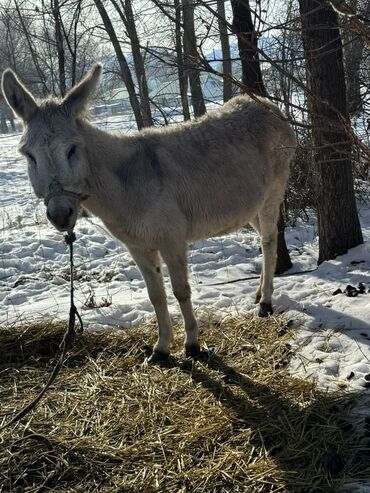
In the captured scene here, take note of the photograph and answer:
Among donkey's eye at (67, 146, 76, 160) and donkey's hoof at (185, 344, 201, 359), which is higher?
donkey's eye at (67, 146, 76, 160)

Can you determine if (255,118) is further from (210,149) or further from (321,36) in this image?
(321,36)

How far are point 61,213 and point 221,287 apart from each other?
2.94 m

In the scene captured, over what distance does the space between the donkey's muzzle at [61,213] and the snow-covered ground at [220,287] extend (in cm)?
185

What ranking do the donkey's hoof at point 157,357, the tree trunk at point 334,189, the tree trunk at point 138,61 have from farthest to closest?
the tree trunk at point 138,61
the tree trunk at point 334,189
the donkey's hoof at point 157,357

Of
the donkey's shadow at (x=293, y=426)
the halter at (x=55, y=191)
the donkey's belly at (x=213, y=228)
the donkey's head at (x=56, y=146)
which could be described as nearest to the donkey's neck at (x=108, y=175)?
the donkey's head at (x=56, y=146)

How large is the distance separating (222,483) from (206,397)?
0.94 m

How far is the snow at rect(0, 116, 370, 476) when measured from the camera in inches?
153

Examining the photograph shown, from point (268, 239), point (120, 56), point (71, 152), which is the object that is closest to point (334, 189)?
point (268, 239)

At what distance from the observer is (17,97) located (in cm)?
355

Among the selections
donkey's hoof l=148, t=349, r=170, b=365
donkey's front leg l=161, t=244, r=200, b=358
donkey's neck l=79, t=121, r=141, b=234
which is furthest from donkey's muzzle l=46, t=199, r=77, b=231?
donkey's hoof l=148, t=349, r=170, b=365

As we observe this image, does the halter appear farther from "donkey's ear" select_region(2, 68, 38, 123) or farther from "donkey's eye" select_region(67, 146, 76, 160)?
"donkey's ear" select_region(2, 68, 38, 123)

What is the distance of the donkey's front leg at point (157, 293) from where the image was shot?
4.16 m

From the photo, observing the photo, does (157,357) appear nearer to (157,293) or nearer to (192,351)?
(192,351)

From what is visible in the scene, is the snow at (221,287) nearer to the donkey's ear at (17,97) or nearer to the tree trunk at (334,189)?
the tree trunk at (334,189)
